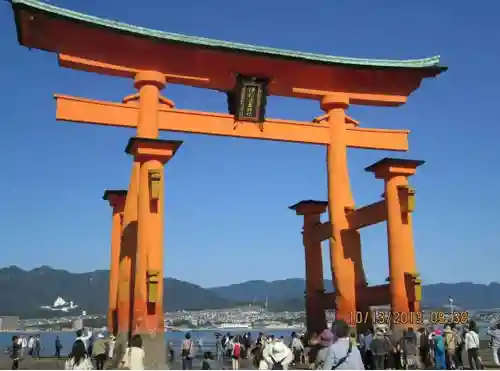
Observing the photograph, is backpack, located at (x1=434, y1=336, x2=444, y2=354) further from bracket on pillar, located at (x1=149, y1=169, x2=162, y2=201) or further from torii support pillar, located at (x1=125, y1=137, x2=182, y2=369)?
bracket on pillar, located at (x1=149, y1=169, x2=162, y2=201)

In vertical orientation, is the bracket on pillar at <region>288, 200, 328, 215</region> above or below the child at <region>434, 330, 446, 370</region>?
above

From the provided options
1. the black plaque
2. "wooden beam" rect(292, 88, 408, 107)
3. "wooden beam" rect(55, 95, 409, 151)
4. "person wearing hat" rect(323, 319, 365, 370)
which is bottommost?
"person wearing hat" rect(323, 319, 365, 370)

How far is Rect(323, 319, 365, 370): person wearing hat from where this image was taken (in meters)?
5.49

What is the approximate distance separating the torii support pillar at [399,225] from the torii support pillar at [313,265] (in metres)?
3.48

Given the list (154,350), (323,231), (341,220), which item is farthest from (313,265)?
(154,350)

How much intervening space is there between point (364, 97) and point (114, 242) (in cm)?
930

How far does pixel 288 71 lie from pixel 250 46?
4.90 ft

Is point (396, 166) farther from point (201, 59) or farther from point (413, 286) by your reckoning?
point (201, 59)

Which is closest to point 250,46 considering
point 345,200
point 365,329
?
point 345,200
